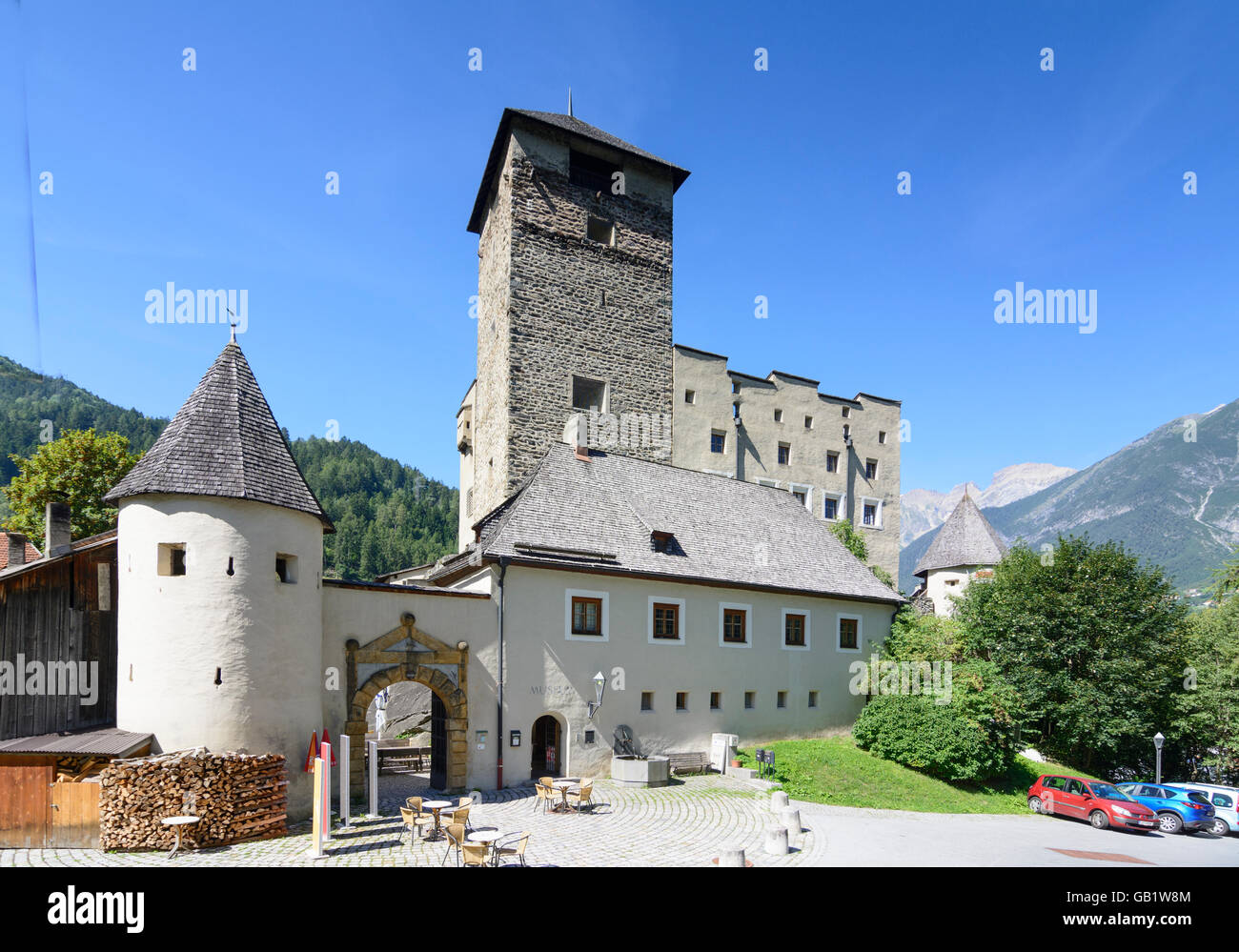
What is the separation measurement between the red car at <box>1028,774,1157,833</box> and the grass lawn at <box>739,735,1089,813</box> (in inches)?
36.2

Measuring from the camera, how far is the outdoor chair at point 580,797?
18000 mm

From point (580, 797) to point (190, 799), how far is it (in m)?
8.29

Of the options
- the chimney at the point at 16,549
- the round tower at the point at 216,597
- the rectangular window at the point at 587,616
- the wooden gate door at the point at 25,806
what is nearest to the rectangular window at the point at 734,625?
the rectangular window at the point at 587,616

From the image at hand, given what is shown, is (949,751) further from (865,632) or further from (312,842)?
(312,842)

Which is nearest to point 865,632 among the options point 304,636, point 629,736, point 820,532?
point 820,532

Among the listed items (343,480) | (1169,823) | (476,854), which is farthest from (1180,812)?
(343,480)

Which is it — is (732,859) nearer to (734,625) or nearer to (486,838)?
(486,838)

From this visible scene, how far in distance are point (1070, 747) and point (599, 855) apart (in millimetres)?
24263

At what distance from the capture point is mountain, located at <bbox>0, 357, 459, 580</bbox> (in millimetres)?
111688

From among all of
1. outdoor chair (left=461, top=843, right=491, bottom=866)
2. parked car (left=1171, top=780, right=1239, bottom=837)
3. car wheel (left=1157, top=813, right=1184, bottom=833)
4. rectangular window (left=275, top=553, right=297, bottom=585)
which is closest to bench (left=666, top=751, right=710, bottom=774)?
outdoor chair (left=461, top=843, right=491, bottom=866)

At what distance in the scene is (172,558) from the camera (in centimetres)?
1612

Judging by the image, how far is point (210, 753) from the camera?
14820 millimetres

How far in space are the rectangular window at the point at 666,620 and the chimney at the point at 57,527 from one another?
16.1 metres

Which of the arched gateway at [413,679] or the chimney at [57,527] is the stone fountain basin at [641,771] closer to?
the arched gateway at [413,679]
